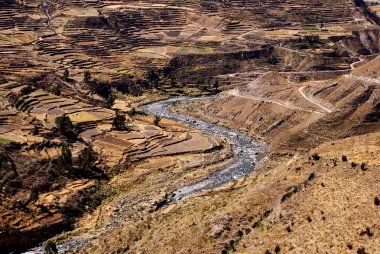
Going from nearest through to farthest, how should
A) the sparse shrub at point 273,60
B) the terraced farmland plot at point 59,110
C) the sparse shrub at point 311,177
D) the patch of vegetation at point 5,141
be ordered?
the sparse shrub at point 311,177 < the patch of vegetation at point 5,141 < the terraced farmland plot at point 59,110 < the sparse shrub at point 273,60

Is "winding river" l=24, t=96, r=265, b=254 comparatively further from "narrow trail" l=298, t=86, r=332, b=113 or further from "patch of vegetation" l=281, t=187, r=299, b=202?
"patch of vegetation" l=281, t=187, r=299, b=202

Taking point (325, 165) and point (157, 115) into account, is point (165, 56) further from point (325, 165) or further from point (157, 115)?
point (325, 165)

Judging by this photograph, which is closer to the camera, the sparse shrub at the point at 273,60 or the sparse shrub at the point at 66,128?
the sparse shrub at the point at 66,128

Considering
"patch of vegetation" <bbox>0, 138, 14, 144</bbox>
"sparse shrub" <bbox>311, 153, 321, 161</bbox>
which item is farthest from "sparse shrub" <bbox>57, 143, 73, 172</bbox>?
"sparse shrub" <bbox>311, 153, 321, 161</bbox>

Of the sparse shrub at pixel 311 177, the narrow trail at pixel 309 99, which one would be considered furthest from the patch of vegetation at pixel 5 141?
the narrow trail at pixel 309 99

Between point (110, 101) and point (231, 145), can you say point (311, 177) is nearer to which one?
point (231, 145)

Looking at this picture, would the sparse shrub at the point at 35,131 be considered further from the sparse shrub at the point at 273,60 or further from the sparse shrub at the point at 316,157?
the sparse shrub at the point at 273,60

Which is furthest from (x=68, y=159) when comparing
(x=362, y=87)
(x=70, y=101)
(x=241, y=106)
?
(x=362, y=87)
